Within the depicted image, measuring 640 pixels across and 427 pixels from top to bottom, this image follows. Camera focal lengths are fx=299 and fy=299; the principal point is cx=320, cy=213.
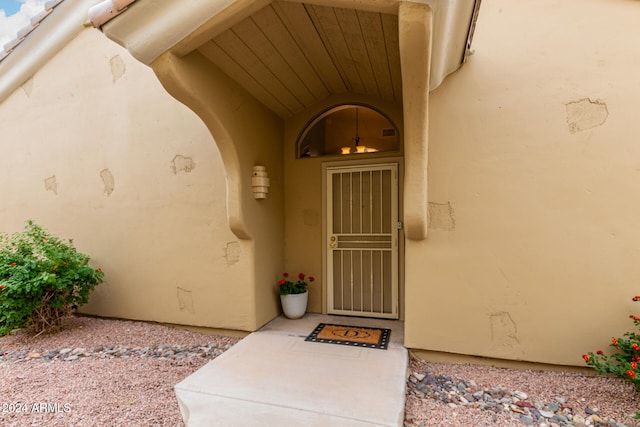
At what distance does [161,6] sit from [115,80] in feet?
9.40

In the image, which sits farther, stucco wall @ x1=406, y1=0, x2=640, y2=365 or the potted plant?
the potted plant

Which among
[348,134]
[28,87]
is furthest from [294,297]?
[28,87]

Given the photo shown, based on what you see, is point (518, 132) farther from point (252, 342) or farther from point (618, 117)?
point (252, 342)

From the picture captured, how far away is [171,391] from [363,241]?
2465mm

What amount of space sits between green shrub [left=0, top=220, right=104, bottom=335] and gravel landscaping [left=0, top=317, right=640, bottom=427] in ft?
1.20

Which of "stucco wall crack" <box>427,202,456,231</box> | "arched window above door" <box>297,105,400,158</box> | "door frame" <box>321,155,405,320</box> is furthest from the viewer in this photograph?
"arched window above door" <box>297,105,400,158</box>

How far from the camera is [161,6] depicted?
5.86 feet

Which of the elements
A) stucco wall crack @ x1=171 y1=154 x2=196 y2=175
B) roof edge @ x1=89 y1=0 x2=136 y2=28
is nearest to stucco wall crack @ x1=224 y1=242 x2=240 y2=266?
stucco wall crack @ x1=171 y1=154 x2=196 y2=175

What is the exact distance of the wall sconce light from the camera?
3281 millimetres

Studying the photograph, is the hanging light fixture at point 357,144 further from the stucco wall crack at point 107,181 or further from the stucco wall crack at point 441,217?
the stucco wall crack at point 107,181

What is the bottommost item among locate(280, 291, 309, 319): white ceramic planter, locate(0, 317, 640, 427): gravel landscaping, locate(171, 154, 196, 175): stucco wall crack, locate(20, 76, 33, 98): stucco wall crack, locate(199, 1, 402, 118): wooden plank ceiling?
locate(0, 317, 640, 427): gravel landscaping

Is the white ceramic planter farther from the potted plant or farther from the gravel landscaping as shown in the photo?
the gravel landscaping

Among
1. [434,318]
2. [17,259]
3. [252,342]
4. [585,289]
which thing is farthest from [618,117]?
[17,259]

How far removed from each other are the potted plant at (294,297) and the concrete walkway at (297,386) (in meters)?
0.61
